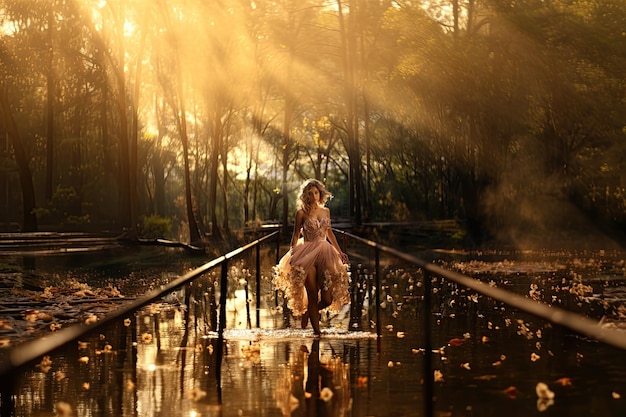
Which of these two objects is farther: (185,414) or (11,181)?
(11,181)

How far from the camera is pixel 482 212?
135 feet

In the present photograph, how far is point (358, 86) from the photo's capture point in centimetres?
4497

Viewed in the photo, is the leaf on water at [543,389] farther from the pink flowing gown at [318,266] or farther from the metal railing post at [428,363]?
the pink flowing gown at [318,266]

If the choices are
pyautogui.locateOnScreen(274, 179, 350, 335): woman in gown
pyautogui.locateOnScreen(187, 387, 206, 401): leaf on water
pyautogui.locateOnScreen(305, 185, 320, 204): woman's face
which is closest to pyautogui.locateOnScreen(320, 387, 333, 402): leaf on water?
pyautogui.locateOnScreen(187, 387, 206, 401): leaf on water

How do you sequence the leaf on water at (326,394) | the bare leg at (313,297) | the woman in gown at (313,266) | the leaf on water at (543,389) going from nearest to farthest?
the leaf on water at (543,389) → the leaf on water at (326,394) → the bare leg at (313,297) → the woman in gown at (313,266)

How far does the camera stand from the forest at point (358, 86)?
1489 inches

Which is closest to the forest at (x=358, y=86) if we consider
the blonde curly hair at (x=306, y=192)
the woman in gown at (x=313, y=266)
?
the blonde curly hair at (x=306, y=192)

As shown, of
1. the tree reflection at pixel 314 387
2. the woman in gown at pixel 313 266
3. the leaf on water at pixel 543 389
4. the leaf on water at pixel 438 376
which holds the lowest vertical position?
the leaf on water at pixel 438 376

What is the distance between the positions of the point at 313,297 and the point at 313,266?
0.41 metres

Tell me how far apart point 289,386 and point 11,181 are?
48837 millimetres

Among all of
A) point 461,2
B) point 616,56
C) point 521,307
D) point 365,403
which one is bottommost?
point 365,403

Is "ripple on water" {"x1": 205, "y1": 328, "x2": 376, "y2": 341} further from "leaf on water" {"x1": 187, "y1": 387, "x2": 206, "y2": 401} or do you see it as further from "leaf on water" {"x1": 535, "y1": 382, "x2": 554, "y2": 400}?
"leaf on water" {"x1": 535, "y1": 382, "x2": 554, "y2": 400}

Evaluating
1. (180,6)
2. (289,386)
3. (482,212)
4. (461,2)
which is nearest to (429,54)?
(461,2)

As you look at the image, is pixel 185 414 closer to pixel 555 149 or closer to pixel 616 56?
pixel 616 56
